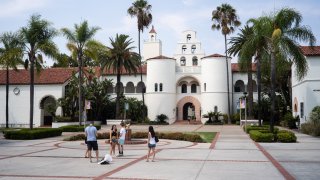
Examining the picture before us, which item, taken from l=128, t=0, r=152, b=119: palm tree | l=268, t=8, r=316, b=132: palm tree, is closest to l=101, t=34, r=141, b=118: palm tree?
l=128, t=0, r=152, b=119: palm tree

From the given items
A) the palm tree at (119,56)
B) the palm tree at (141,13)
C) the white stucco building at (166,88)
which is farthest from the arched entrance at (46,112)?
the palm tree at (141,13)

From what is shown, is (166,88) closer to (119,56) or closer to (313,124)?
(119,56)

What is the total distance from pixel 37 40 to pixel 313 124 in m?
23.6

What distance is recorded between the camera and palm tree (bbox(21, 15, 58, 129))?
30.1 metres

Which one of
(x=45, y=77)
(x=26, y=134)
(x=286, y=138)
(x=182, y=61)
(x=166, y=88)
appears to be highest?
(x=182, y=61)

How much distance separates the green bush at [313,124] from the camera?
3003cm

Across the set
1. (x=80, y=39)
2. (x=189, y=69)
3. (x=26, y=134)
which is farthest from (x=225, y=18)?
(x=26, y=134)

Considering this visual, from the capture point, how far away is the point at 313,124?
31.2 meters

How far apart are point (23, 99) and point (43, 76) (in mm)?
4174

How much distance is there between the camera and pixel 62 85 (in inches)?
2012

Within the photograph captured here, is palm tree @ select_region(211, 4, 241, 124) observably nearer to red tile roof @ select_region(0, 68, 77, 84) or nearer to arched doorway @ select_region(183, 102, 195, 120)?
arched doorway @ select_region(183, 102, 195, 120)

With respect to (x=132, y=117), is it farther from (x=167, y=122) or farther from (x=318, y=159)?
(x=318, y=159)

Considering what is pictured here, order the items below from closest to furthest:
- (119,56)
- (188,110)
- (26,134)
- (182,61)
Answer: (26,134) < (119,56) < (188,110) < (182,61)

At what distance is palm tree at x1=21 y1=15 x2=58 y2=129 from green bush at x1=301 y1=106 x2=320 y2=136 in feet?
71.3
